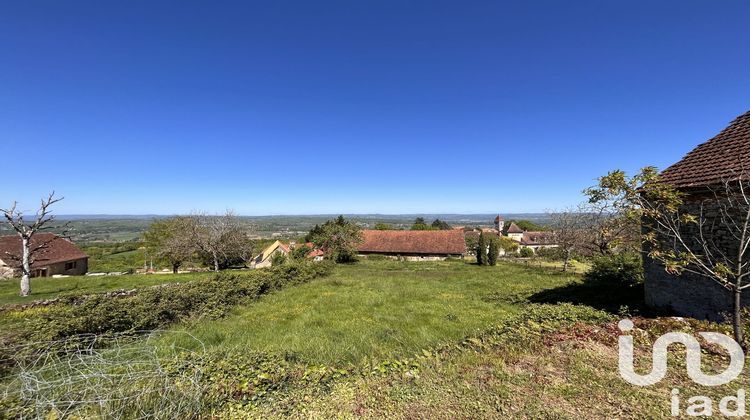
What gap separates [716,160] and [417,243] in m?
36.2

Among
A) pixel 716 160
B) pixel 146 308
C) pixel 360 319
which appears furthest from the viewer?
pixel 360 319

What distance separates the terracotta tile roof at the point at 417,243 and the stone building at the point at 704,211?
3294 centimetres

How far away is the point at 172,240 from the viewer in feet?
96.7

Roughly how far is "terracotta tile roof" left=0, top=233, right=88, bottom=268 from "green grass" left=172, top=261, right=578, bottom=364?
84.5 ft

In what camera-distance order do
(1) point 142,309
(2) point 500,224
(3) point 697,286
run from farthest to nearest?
(2) point 500,224 → (1) point 142,309 → (3) point 697,286

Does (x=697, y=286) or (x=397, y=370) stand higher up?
(x=697, y=286)

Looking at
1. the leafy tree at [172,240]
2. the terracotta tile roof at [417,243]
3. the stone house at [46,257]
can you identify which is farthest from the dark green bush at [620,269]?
the stone house at [46,257]

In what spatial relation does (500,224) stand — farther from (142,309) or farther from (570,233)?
(142,309)

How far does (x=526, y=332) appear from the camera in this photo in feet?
21.1

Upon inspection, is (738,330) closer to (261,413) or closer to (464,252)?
(261,413)

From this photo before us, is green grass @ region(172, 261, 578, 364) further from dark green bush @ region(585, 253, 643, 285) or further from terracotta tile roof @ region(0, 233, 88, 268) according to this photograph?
terracotta tile roof @ region(0, 233, 88, 268)

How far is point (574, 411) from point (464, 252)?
40008 millimetres

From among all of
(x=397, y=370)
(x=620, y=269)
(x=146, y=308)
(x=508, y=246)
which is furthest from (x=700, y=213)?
(x=508, y=246)

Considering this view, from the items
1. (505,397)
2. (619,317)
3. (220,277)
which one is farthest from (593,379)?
(220,277)
